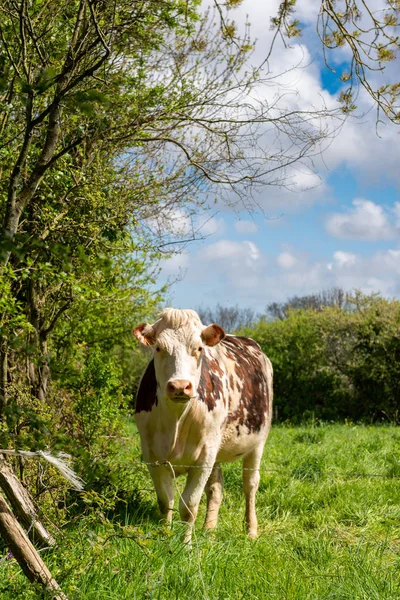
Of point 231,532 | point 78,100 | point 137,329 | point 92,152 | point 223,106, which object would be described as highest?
point 223,106

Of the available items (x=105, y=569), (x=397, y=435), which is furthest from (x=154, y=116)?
(x=397, y=435)

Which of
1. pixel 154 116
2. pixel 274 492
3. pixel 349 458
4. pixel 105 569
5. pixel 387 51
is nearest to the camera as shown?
pixel 105 569

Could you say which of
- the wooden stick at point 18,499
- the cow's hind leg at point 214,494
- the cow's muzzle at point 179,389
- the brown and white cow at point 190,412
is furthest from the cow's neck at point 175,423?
the wooden stick at point 18,499

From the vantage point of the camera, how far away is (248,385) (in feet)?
22.6

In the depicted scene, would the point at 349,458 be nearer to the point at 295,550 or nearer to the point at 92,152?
the point at 295,550

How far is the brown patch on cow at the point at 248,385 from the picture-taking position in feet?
21.8

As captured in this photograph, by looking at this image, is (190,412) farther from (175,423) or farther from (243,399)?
(243,399)

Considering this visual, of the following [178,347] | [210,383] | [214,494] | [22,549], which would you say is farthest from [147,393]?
[22,549]

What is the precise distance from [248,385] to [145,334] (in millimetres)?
1652

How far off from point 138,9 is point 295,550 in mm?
4565

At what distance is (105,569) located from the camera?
409 cm

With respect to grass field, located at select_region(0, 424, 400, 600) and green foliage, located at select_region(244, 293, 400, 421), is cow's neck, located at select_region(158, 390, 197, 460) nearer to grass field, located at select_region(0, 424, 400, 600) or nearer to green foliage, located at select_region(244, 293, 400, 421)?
grass field, located at select_region(0, 424, 400, 600)

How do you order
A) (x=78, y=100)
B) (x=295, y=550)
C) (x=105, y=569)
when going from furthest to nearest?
(x=295, y=550) < (x=105, y=569) < (x=78, y=100)

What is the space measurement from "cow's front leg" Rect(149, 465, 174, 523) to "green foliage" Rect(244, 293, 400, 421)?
11228 mm
